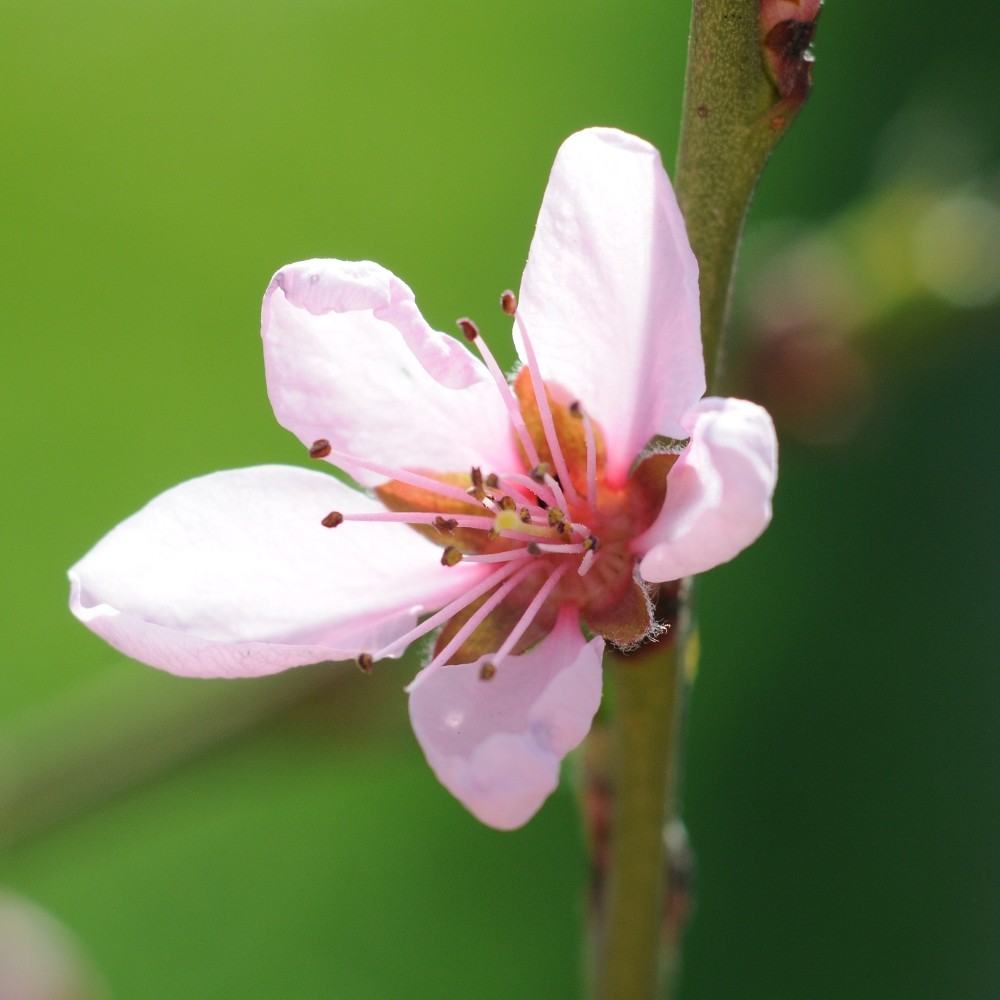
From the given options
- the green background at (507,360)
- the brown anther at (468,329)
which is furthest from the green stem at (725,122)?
the green background at (507,360)

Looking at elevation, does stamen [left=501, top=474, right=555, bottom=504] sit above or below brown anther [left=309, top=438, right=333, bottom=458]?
below

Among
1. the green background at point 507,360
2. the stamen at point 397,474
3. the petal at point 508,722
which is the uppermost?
the stamen at point 397,474

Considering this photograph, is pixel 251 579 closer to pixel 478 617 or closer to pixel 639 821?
pixel 478 617

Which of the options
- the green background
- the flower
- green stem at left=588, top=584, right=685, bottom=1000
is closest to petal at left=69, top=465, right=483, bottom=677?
the flower

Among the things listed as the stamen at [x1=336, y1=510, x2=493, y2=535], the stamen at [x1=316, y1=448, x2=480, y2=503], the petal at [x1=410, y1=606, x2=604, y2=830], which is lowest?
the petal at [x1=410, y1=606, x2=604, y2=830]

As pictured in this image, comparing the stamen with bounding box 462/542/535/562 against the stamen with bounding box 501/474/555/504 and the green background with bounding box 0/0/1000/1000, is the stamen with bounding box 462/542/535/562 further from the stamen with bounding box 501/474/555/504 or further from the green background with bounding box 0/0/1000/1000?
the green background with bounding box 0/0/1000/1000

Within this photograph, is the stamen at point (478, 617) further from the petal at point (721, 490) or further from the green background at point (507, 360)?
the green background at point (507, 360)

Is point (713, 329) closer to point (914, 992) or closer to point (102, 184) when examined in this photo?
point (914, 992)

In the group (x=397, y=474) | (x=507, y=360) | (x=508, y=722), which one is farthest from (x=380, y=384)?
(x=507, y=360)

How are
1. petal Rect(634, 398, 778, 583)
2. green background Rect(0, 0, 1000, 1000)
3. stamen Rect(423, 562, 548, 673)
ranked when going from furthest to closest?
green background Rect(0, 0, 1000, 1000)
stamen Rect(423, 562, 548, 673)
petal Rect(634, 398, 778, 583)
